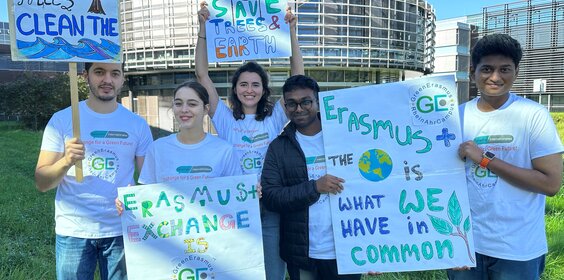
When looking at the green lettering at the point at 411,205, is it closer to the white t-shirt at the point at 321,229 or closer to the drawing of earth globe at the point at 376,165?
the drawing of earth globe at the point at 376,165

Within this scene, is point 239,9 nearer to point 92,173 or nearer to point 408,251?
point 92,173

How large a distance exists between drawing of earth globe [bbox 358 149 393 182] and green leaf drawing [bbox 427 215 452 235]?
16.6 inches

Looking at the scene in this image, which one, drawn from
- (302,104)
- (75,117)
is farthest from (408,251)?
(75,117)

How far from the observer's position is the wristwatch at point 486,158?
258 centimetres

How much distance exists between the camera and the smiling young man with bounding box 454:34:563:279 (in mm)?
2547

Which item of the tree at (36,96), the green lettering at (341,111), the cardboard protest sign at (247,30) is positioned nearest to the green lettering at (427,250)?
the green lettering at (341,111)

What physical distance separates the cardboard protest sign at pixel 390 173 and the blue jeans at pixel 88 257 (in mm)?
1464

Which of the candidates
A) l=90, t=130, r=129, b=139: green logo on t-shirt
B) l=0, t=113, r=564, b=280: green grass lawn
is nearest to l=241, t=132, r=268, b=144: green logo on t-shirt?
l=90, t=130, r=129, b=139: green logo on t-shirt

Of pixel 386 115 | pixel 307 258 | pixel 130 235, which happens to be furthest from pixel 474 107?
pixel 130 235

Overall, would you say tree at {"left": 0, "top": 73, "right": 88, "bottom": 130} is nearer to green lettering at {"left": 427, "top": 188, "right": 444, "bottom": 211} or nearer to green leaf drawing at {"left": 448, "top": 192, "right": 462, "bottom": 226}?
green lettering at {"left": 427, "top": 188, "right": 444, "bottom": 211}

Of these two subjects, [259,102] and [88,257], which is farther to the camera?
[259,102]

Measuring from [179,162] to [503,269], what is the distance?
2.12 meters

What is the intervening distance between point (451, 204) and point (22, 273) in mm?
4040

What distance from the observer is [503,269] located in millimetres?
2641
